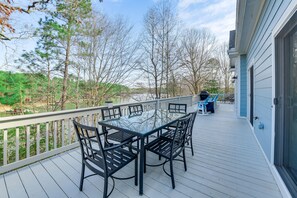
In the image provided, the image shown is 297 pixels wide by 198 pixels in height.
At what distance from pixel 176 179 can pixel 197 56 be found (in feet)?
46.2

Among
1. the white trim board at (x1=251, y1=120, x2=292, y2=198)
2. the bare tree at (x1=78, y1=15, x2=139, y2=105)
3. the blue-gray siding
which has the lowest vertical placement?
the white trim board at (x1=251, y1=120, x2=292, y2=198)

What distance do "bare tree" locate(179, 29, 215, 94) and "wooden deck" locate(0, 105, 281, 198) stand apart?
11845 mm

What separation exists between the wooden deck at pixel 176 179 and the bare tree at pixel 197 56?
11.8 meters

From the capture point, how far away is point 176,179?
80.5 inches

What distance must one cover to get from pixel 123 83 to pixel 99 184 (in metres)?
7.45

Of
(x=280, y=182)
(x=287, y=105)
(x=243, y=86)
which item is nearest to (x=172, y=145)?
(x=280, y=182)

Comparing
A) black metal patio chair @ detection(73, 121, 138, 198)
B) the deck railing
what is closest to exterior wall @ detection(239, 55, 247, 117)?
the deck railing

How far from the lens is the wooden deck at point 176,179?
1789 mm

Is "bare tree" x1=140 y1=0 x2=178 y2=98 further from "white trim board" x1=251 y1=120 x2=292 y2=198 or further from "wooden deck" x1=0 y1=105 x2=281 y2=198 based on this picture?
"white trim board" x1=251 y1=120 x2=292 y2=198

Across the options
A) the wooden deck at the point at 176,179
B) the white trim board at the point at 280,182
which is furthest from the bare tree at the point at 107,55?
the white trim board at the point at 280,182

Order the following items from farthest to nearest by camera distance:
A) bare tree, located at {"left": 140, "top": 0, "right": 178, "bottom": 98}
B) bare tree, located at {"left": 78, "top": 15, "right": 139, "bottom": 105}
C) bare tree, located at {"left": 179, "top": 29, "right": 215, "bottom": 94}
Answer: bare tree, located at {"left": 179, "top": 29, "right": 215, "bottom": 94} → bare tree, located at {"left": 140, "top": 0, "right": 178, "bottom": 98} → bare tree, located at {"left": 78, "top": 15, "right": 139, "bottom": 105}

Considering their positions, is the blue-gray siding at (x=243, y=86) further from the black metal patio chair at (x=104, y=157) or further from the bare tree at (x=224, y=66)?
the bare tree at (x=224, y=66)

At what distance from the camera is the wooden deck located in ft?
5.87

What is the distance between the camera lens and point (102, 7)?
7434mm
